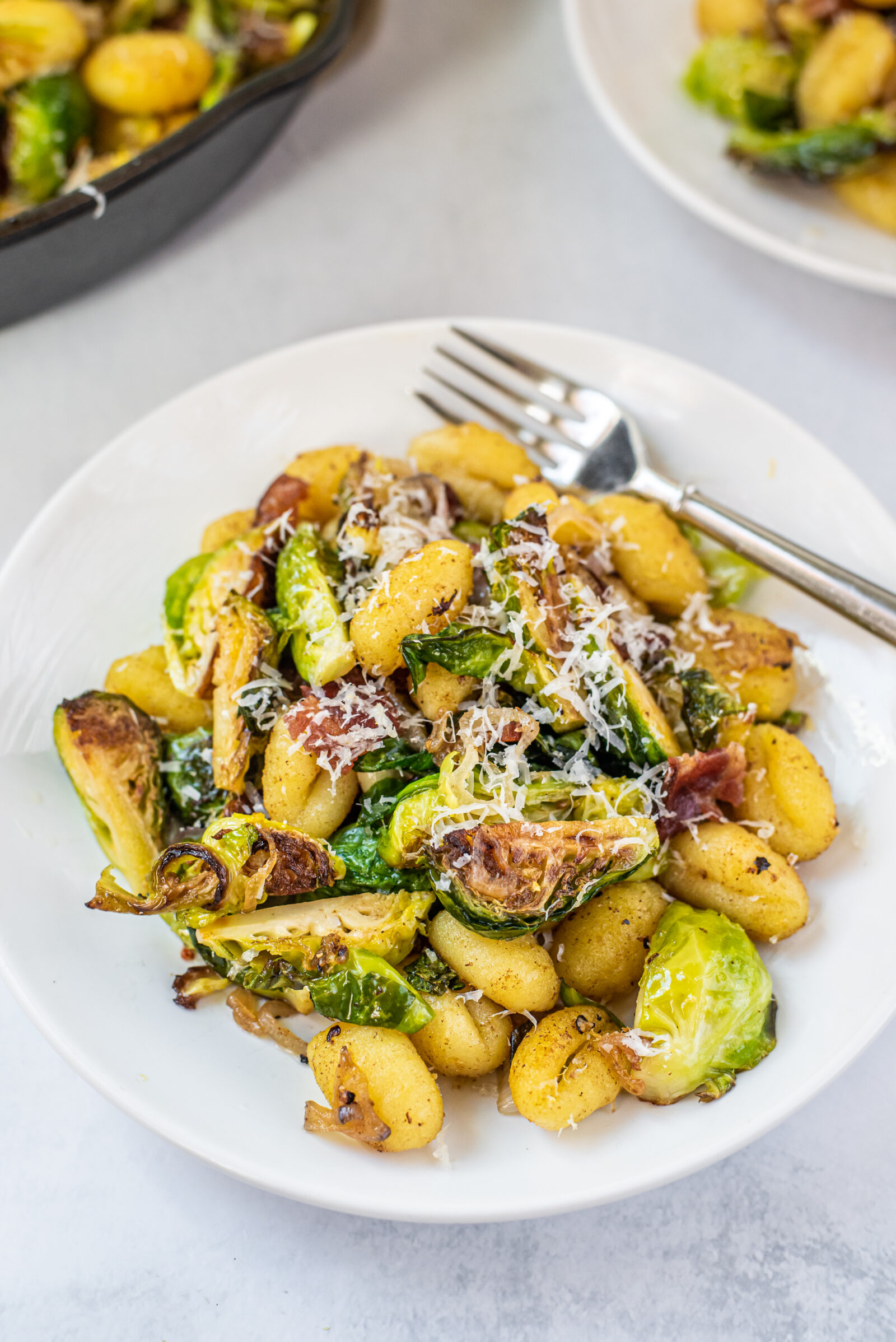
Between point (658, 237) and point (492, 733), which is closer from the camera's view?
point (492, 733)

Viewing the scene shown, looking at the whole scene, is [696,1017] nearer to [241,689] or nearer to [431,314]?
[241,689]

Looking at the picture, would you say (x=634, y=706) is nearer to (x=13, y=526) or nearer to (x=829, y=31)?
(x=13, y=526)

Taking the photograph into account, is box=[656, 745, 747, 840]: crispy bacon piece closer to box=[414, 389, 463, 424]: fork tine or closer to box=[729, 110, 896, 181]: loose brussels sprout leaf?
box=[414, 389, 463, 424]: fork tine

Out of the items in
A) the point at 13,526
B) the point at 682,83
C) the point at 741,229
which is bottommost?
the point at 13,526

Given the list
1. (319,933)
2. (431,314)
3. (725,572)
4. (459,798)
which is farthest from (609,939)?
(431,314)

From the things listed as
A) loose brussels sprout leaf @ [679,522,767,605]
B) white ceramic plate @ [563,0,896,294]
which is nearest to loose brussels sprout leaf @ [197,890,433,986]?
loose brussels sprout leaf @ [679,522,767,605]

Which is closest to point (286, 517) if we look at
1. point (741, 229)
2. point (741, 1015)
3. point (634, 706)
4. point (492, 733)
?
point (492, 733)
